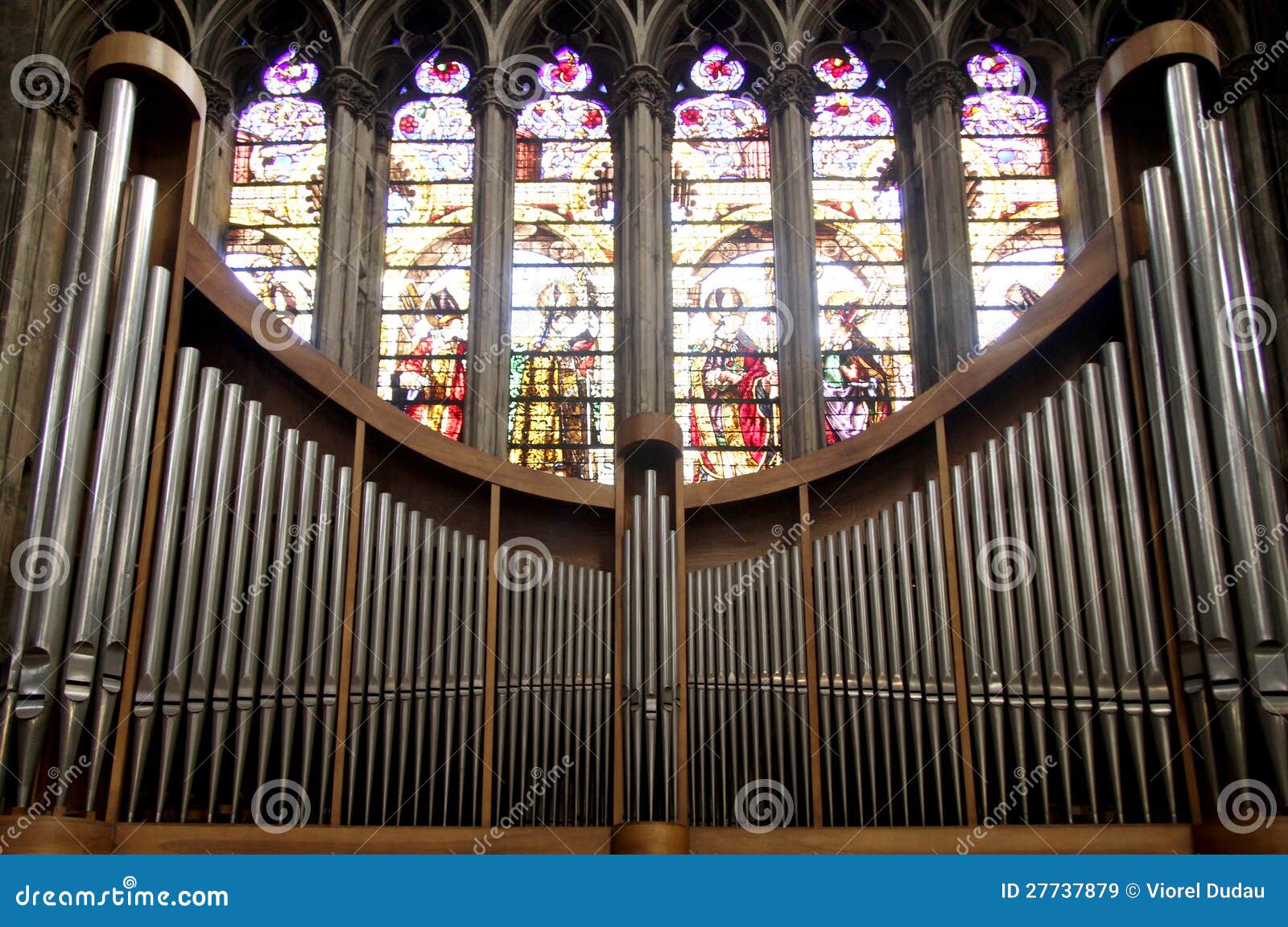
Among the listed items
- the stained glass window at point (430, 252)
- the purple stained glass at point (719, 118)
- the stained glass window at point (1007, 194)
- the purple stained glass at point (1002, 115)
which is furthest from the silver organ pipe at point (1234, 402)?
the stained glass window at point (430, 252)

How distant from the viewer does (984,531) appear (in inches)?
326

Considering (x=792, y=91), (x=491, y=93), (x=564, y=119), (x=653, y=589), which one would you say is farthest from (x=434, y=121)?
(x=653, y=589)

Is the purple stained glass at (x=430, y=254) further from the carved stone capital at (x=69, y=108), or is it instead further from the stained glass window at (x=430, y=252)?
the carved stone capital at (x=69, y=108)

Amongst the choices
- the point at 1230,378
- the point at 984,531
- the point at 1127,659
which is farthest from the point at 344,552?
the point at 1230,378

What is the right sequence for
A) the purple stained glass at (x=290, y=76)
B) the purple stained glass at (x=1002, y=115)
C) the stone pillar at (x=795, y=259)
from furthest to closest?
the purple stained glass at (x=290, y=76) < the purple stained glass at (x=1002, y=115) < the stone pillar at (x=795, y=259)

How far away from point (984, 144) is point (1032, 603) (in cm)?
664

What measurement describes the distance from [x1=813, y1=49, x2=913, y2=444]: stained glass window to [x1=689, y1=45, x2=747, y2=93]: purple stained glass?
0.71 m

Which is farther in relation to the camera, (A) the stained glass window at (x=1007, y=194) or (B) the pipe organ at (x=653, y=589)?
(A) the stained glass window at (x=1007, y=194)

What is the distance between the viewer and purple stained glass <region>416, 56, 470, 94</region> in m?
14.0

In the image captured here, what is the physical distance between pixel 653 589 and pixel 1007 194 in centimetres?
642

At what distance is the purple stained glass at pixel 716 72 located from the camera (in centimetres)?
1400

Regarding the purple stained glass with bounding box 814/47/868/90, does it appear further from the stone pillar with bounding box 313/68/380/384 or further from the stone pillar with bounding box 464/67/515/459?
the stone pillar with bounding box 313/68/380/384

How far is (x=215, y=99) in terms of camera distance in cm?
1330

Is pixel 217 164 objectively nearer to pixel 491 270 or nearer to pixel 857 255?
pixel 491 270
